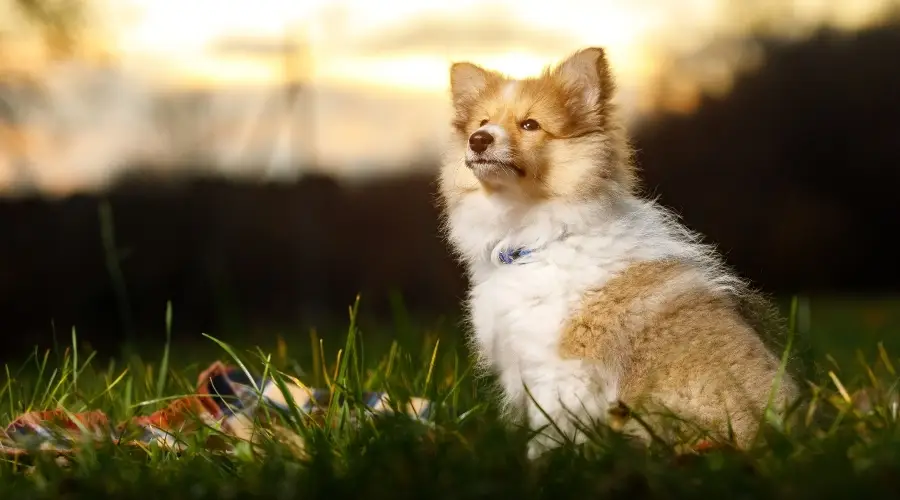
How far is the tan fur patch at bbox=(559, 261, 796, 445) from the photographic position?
3.30 m

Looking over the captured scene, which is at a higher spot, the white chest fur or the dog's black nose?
the dog's black nose

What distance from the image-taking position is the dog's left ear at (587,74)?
4043mm

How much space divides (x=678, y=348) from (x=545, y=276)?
613 millimetres

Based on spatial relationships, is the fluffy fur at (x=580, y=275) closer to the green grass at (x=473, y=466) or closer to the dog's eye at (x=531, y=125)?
Answer: the dog's eye at (x=531, y=125)

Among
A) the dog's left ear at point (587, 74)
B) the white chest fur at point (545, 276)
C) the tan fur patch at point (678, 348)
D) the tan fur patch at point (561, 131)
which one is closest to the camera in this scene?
the tan fur patch at point (678, 348)

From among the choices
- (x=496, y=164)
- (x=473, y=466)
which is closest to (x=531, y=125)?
(x=496, y=164)

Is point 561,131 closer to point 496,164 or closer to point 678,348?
point 496,164

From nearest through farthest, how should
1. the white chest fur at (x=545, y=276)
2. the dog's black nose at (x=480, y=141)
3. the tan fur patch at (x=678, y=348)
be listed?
1. the tan fur patch at (x=678, y=348)
2. the white chest fur at (x=545, y=276)
3. the dog's black nose at (x=480, y=141)

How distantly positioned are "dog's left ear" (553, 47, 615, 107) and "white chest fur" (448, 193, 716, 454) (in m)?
0.49

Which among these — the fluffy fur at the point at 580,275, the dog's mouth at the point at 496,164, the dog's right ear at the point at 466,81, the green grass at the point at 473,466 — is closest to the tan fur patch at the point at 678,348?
the fluffy fur at the point at 580,275

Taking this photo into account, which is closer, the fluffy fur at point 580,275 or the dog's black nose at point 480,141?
the fluffy fur at point 580,275

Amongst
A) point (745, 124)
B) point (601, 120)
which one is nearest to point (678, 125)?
point (745, 124)

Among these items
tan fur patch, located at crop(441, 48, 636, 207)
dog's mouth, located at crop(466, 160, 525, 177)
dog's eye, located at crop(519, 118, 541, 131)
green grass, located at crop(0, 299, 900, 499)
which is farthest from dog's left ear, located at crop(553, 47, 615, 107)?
green grass, located at crop(0, 299, 900, 499)

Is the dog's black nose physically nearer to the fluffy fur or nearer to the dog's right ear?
the fluffy fur
